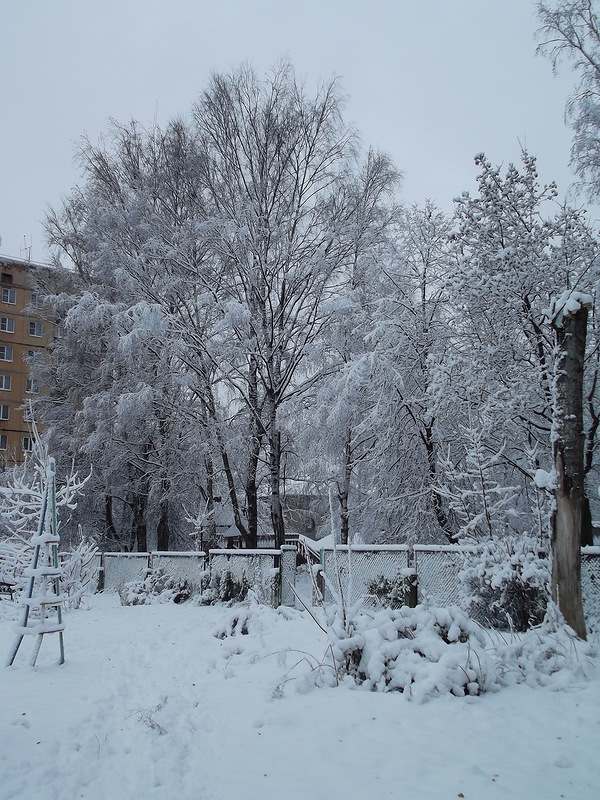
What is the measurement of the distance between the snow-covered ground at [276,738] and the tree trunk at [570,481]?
0.67 m

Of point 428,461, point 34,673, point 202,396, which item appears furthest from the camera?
point 202,396

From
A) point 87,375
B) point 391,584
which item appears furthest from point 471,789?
point 87,375

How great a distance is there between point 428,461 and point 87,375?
537 inches

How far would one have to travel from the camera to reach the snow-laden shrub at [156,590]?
13.3 meters

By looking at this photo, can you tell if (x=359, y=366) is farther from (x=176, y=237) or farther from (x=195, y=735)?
(x=195, y=735)

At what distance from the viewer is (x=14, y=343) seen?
41812 millimetres

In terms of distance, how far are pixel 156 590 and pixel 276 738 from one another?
10.5 meters

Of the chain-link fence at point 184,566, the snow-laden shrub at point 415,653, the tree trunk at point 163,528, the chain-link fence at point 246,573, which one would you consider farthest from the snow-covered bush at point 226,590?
the tree trunk at point 163,528

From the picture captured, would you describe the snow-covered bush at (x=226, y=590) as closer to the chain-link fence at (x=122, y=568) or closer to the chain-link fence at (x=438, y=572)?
the chain-link fence at (x=122, y=568)

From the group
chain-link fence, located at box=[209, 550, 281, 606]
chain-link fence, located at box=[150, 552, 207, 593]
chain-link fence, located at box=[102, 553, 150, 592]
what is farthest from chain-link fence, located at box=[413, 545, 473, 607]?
chain-link fence, located at box=[102, 553, 150, 592]

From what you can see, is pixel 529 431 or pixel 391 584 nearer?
pixel 391 584

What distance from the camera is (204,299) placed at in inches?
632

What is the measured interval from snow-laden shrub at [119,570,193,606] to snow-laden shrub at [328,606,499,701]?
835cm

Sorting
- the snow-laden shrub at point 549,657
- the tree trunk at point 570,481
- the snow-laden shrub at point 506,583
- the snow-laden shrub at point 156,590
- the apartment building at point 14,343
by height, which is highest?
the apartment building at point 14,343
